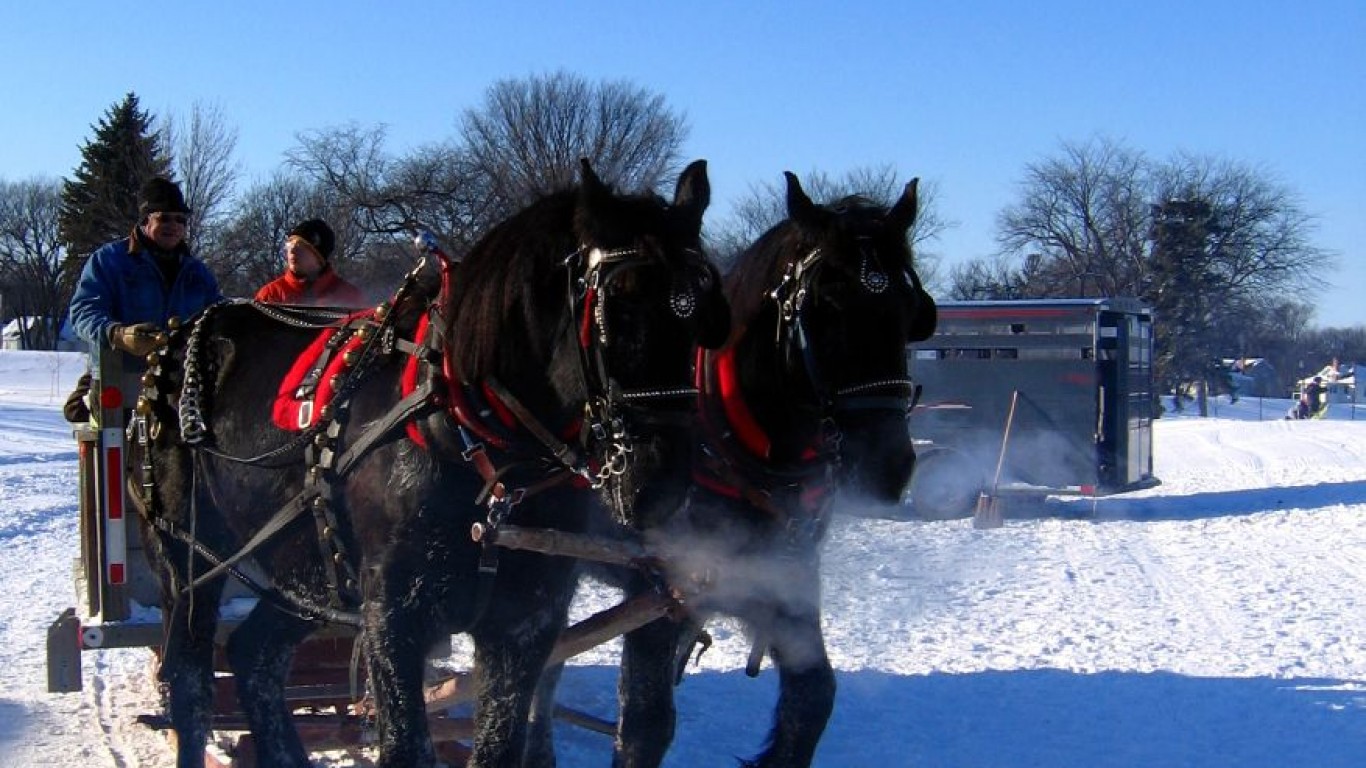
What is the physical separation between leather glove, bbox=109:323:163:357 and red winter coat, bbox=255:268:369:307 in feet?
3.42

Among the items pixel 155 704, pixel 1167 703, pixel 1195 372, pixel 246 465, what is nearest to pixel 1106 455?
pixel 1167 703

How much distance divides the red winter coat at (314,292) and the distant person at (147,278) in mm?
305

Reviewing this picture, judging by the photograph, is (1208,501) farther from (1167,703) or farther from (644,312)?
(644,312)

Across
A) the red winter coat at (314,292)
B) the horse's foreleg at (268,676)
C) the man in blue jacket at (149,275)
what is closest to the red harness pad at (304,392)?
the horse's foreleg at (268,676)

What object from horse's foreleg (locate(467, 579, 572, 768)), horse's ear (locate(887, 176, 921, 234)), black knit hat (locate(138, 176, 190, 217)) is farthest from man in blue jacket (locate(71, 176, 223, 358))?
horse's ear (locate(887, 176, 921, 234))

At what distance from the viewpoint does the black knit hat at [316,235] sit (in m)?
6.33

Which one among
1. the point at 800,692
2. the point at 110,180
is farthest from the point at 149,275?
the point at 110,180

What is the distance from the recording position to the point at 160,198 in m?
5.89

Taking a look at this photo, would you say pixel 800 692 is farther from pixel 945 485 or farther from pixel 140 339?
pixel 945 485

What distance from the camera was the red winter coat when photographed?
6.38m

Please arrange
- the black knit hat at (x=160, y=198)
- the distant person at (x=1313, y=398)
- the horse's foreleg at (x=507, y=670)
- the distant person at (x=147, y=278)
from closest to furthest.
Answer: the horse's foreleg at (x=507, y=670) < the distant person at (x=147, y=278) < the black knit hat at (x=160, y=198) < the distant person at (x=1313, y=398)

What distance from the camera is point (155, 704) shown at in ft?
21.5

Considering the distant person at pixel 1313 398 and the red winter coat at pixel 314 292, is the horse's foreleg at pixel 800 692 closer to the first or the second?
the red winter coat at pixel 314 292

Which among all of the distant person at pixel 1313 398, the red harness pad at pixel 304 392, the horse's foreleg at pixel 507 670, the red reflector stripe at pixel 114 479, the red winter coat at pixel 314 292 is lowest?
the distant person at pixel 1313 398
